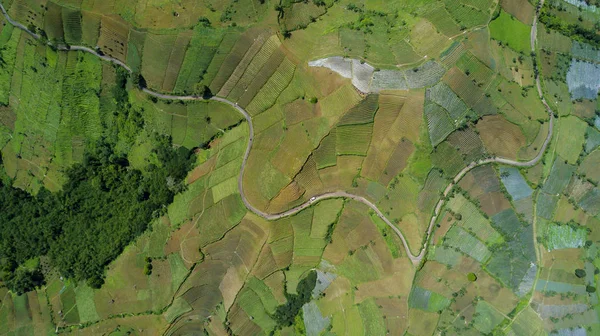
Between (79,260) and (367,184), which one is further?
(79,260)

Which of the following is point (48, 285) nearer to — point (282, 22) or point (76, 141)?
point (76, 141)

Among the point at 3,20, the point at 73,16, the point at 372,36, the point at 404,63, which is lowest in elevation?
the point at 404,63

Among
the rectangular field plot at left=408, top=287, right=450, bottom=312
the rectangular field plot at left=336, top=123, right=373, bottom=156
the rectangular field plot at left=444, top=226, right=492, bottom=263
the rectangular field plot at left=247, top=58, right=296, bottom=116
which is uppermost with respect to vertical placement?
the rectangular field plot at left=247, top=58, right=296, bottom=116

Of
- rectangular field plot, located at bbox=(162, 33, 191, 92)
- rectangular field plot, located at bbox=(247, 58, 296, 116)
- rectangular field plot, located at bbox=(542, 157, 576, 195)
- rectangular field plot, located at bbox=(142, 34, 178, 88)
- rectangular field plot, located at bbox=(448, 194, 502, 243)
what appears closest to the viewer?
rectangular field plot, located at bbox=(448, 194, 502, 243)

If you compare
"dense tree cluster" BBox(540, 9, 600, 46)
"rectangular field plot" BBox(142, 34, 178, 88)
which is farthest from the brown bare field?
"rectangular field plot" BBox(142, 34, 178, 88)

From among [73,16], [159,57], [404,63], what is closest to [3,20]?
[73,16]

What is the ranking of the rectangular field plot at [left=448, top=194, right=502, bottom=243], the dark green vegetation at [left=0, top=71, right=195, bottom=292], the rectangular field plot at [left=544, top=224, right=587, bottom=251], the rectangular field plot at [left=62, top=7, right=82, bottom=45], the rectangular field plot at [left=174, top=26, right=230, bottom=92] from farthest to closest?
1. the dark green vegetation at [left=0, top=71, right=195, bottom=292]
2. the rectangular field plot at [left=62, top=7, right=82, bottom=45]
3. the rectangular field plot at [left=174, top=26, right=230, bottom=92]
4. the rectangular field plot at [left=544, top=224, right=587, bottom=251]
5. the rectangular field plot at [left=448, top=194, right=502, bottom=243]

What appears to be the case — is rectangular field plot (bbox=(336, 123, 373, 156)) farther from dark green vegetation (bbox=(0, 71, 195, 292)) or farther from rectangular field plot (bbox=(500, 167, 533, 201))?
dark green vegetation (bbox=(0, 71, 195, 292))
